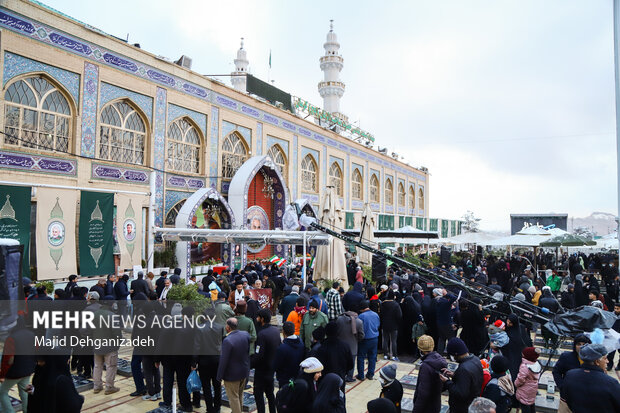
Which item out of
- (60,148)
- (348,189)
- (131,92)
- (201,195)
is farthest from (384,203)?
(60,148)

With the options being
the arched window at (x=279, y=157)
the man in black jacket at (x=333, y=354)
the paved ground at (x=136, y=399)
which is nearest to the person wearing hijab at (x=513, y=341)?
the paved ground at (x=136, y=399)

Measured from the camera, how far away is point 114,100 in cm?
1284

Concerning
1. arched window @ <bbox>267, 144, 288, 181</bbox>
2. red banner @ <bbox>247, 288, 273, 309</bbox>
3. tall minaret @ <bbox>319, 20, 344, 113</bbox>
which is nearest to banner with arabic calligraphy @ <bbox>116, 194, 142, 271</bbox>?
red banner @ <bbox>247, 288, 273, 309</bbox>

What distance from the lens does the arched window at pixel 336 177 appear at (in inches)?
981

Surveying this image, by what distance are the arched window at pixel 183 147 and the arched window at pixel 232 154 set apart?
1.40 m

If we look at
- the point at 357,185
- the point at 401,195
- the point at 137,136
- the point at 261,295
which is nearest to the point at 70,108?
the point at 137,136

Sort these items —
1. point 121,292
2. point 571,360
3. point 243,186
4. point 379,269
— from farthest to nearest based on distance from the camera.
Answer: point 243,186
point 379,269
point 121,292
point 571,360

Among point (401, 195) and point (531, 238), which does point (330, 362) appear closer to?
point (531, 238)

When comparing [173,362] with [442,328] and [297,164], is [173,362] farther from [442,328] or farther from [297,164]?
[297,164]

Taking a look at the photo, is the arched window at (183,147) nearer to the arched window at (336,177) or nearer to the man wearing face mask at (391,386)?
the arched window at (336,177)

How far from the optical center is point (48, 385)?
4.13 meters

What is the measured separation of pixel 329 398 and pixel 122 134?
12190 millimetres

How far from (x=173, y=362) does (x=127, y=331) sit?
15.0 feet

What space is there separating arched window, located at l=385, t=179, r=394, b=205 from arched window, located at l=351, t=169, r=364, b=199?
477 centimetres
